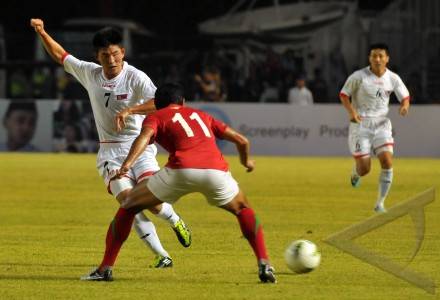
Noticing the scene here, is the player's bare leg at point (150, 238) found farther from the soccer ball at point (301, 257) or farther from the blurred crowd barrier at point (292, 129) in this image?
the blurred crowd barrier at point (292, 129)

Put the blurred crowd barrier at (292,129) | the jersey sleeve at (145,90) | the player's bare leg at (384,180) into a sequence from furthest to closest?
the blurred crowd barrier at (292,129) → the player's bare leg at (384,180) → the jersey sleeve at (145,90)

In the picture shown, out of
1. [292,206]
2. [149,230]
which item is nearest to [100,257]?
[149,230]

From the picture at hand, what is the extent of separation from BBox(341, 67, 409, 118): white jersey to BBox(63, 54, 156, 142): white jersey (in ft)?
23.7

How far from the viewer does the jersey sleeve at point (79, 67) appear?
12367 mm

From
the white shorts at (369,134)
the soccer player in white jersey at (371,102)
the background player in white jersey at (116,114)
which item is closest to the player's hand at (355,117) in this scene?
the soccer player in white jersey at (371,102)

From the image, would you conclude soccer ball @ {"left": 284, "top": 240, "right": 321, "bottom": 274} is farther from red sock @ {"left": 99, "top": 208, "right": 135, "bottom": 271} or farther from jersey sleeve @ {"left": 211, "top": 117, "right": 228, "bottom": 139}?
red sock @ {"left": 99, "top": 208, "right": 135, "bottom": 271}

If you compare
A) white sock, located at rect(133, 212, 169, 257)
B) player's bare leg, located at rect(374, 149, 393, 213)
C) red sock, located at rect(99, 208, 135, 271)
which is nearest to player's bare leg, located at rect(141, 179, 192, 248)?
white sock, located at rect(133, 212, 169, 257)

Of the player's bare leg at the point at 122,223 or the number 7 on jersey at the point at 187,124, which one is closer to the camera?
the number 7 on jersey at the point at 187,124

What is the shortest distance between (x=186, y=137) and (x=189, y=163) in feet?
0.74

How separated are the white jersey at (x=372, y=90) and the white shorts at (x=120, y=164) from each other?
7.24 m

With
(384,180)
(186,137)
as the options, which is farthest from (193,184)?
(384,180)

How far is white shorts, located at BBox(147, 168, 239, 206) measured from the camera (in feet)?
34.5

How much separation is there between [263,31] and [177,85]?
3126cm

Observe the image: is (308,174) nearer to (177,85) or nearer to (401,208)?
(401,208)
